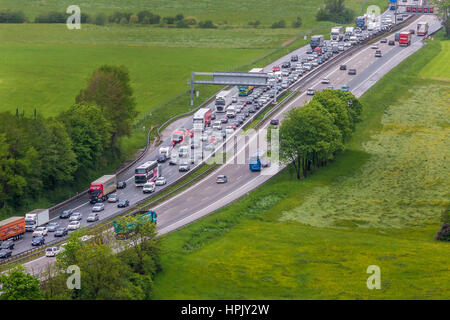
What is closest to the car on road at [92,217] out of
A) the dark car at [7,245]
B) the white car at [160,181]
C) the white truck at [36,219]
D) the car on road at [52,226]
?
the car on road at [52,226]

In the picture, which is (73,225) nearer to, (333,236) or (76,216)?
(76,216)

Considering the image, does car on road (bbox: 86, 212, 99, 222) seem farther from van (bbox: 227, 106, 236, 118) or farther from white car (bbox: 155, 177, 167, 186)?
van (bbox: 227, 106, 236, 118)

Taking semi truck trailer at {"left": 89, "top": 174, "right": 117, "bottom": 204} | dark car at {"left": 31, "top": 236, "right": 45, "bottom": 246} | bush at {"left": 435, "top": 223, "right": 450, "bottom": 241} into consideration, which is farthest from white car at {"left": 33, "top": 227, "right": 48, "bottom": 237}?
bush at {"left": 435, "top": 223, "right": 450, "bottom": 241}

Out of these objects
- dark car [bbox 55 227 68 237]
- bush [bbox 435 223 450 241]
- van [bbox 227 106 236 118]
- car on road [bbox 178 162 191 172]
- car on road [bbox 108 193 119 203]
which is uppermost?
van [bbox 227 106 236 118]

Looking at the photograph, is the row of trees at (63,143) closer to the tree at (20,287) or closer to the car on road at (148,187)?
the car on road at (148,187)

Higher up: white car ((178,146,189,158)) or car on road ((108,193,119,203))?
white car ((178,146,189,158))

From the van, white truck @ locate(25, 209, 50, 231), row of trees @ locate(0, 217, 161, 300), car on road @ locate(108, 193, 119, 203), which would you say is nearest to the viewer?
row of trees @ locate(0, 217, 161, 300)

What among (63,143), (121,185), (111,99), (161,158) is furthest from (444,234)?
(111,99)
